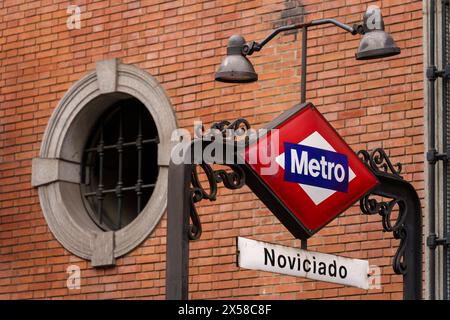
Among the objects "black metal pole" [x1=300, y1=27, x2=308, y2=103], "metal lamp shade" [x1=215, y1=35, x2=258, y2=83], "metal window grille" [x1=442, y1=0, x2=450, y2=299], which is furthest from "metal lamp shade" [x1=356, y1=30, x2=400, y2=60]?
"metal window grille" [x1=442, y1=0, x2=450, y2=299]

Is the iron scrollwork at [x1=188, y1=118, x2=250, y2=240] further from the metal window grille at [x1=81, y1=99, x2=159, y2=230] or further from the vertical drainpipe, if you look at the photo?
the metal window grille at [x1=81, y1=99, x2=159, y2=230]

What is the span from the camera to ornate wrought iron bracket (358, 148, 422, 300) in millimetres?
9555

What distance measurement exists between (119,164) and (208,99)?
1.29m

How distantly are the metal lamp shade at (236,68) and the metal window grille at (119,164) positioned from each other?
334 cm

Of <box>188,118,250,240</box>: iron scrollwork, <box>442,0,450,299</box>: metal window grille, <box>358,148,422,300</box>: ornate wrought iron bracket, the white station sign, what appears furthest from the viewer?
<box>442,0,450,299</box>: metal window grille

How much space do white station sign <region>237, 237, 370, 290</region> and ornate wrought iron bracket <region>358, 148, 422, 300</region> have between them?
1.98 feet

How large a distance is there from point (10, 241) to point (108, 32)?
7.28 ft

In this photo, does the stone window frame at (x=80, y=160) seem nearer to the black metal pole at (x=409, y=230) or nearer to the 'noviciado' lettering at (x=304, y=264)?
the black metal pole at (x=409, y=230)

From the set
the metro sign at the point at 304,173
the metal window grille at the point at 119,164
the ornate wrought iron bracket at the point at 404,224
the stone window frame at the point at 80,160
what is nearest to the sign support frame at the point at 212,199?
the ornate wrought iron bracket at the point at 404,224

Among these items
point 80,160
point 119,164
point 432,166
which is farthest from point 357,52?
point 80,160

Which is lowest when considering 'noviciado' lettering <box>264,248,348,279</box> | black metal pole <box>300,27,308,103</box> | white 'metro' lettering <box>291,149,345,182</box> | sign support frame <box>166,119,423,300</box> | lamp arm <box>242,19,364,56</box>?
'noviciado' lettering <box>264,248,348,279</box>

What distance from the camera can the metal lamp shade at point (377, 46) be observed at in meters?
9.48
